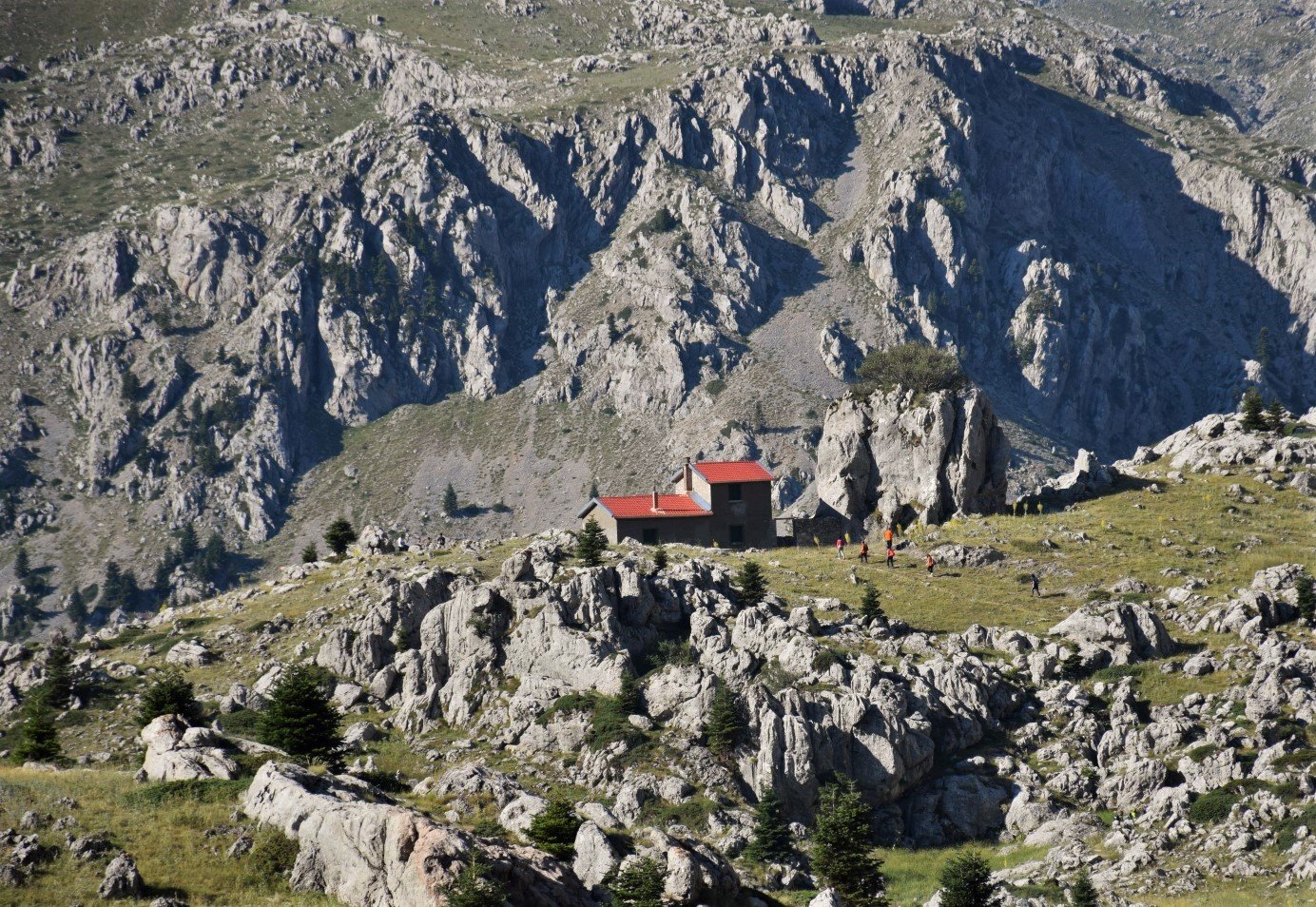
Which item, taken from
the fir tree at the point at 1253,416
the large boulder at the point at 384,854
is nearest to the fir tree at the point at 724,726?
the large boulder at the point at 384,854

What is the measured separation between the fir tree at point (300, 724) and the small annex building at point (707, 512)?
37.6 m

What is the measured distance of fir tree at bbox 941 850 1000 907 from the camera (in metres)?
38.5

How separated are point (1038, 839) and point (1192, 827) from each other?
19.7 ft

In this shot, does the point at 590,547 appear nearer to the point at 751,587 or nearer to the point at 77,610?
the point at 751,587

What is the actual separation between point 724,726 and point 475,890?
26923 mm

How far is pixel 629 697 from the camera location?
57.8m

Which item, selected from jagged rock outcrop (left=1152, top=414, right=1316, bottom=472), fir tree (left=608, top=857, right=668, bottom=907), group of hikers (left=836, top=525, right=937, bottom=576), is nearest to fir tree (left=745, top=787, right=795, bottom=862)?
fir tree (left=608, top=857, right=668, bottom=907)

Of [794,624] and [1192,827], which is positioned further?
[794,624]

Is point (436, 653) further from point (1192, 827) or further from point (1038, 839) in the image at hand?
point (1192, 827)

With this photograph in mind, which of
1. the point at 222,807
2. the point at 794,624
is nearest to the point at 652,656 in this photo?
the point at 794,624

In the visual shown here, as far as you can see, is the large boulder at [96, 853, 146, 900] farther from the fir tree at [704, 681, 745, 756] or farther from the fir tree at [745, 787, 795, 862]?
the fir tree at [704, 681, 745, 756]

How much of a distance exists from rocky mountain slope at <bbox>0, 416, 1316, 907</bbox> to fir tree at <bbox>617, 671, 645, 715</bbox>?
9.8 inches

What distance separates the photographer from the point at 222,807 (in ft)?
114

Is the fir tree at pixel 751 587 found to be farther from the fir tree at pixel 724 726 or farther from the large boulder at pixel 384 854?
the large boulder at pixel 384 854
